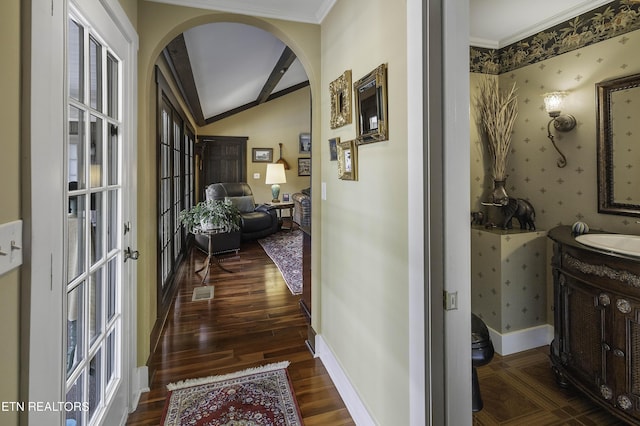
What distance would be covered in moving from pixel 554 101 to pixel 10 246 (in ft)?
10.0

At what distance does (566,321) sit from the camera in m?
1.92

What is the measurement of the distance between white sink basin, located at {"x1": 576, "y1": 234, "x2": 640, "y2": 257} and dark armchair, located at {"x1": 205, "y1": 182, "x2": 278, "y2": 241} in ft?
16.0

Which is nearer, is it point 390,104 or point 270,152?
point 390,104

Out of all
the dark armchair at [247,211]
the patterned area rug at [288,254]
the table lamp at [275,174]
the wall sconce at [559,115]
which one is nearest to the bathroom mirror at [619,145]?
the wall sconce at [559,115]

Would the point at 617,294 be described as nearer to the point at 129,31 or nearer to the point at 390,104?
the point at 390,104

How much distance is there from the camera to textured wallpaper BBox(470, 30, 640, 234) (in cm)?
204

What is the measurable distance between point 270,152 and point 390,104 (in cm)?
688

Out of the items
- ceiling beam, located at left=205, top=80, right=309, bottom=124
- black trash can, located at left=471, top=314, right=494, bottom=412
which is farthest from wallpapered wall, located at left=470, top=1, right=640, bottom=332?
ceiling beam, located at left=205, top=80, right=309, bottom=124

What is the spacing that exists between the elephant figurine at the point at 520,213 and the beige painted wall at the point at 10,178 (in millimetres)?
2788

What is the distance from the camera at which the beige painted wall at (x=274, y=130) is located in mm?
7664

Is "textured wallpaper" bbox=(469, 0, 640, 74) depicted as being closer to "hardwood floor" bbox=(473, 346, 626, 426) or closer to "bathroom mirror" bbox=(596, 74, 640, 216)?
"bathroom mirror" bbox=(596, 74, 640, 216)

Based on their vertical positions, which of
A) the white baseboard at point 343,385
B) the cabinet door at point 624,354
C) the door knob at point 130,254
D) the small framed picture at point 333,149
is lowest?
the white baseboard at point 343,385

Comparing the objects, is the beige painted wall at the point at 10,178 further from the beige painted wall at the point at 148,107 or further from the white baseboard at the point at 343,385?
the white baseboard at the point at 343,385

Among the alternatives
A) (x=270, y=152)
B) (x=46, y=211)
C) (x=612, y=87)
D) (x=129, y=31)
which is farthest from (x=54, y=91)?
(x=270, y=152)
